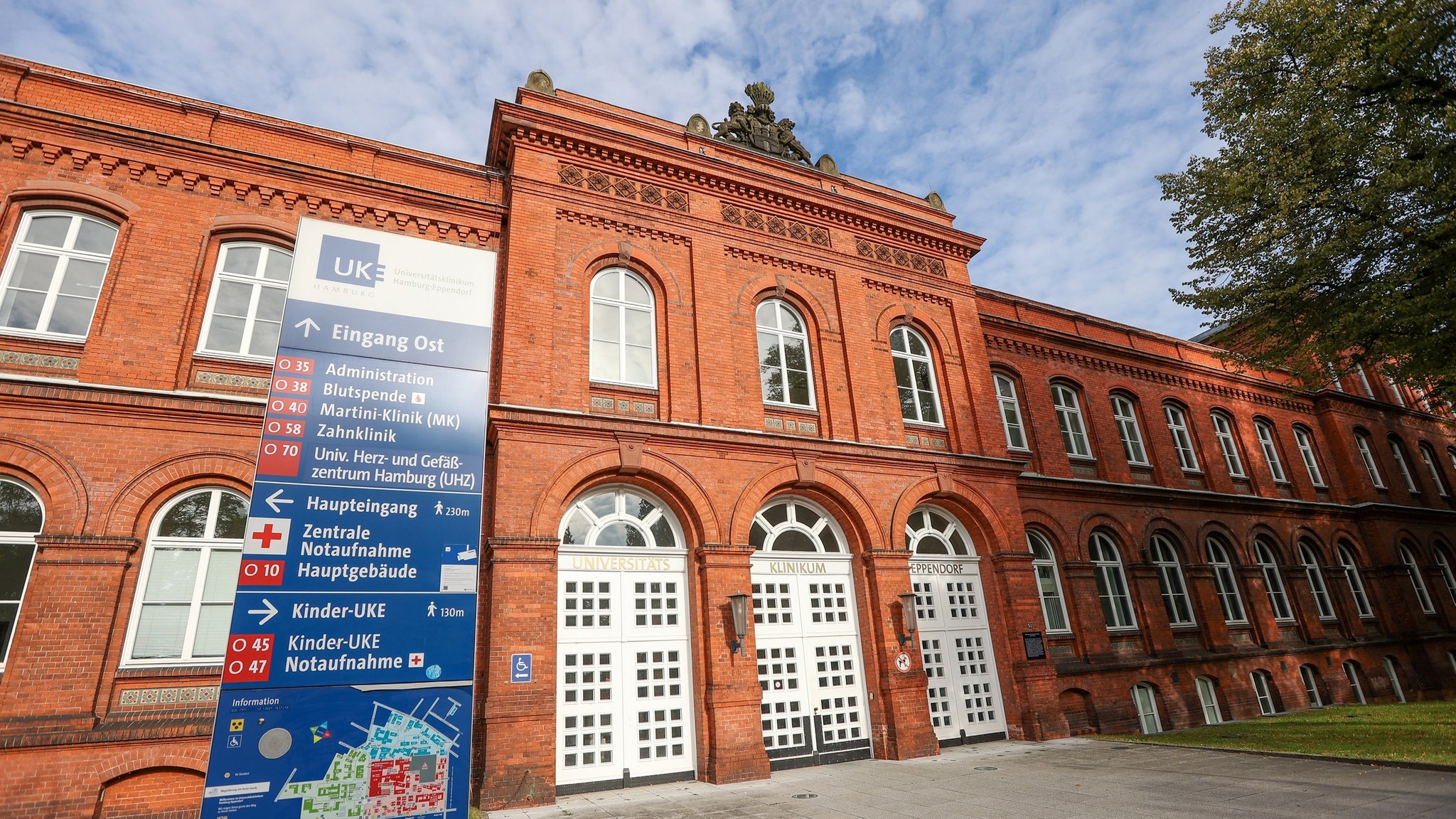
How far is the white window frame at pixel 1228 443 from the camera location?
20656mm

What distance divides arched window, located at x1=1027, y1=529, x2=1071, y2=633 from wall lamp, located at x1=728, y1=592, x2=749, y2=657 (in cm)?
757

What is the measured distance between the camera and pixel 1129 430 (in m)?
19.2

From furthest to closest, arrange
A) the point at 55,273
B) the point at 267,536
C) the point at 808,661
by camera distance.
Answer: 1. the point at 808,661
2. the point at 55,273
3. the point at 267,536

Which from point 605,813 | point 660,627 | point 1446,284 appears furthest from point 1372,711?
point 605,813

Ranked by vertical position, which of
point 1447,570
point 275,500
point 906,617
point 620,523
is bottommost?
point 906,617

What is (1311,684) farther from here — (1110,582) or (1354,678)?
(1110,582)

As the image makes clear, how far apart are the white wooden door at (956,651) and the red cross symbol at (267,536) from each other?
9783mm

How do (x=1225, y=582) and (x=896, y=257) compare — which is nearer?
(x=896, y=257)

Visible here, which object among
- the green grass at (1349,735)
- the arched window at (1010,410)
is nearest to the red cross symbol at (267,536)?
the green grass at (1349,735)

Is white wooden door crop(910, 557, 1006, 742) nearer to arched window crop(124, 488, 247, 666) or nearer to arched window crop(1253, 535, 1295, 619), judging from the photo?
arched window crop(124, 488, 247, 666)

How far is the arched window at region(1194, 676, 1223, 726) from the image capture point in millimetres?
16422

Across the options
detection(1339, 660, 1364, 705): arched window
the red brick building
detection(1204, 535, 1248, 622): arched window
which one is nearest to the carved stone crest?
the red brick building

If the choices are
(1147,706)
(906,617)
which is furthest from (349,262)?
(1147,706)

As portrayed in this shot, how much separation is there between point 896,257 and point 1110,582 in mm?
9040
